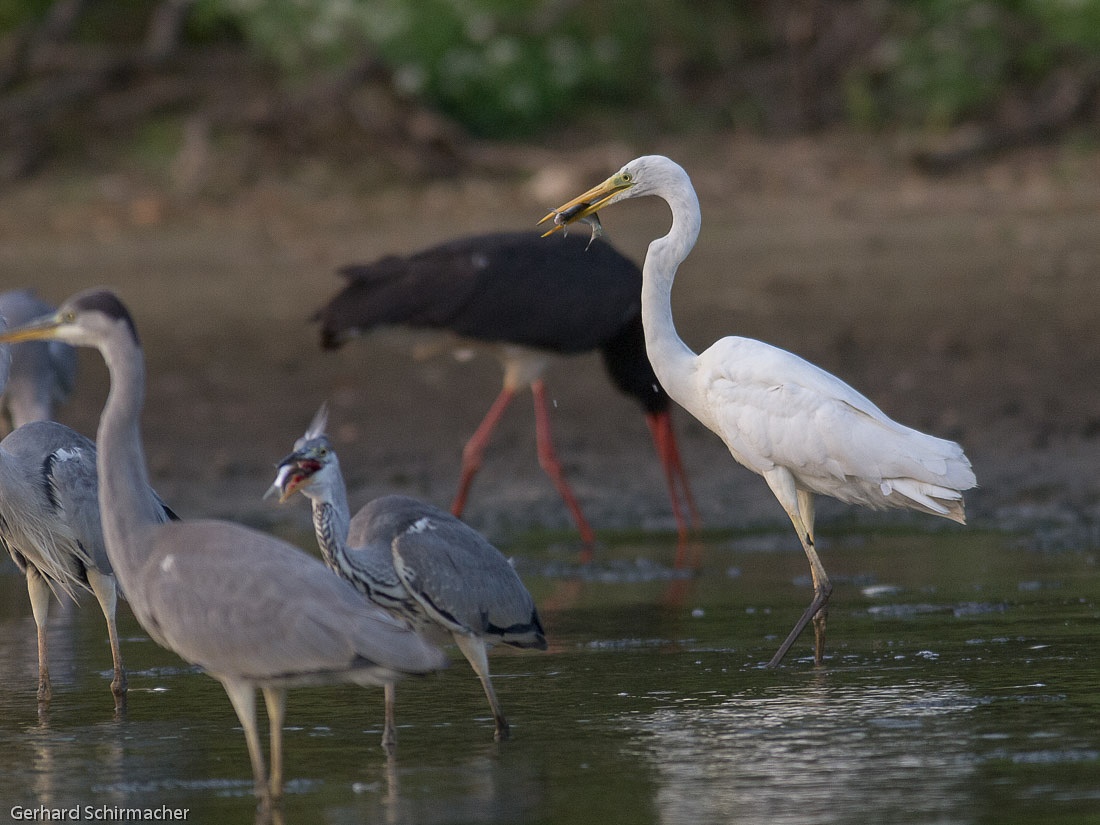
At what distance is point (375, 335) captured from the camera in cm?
991

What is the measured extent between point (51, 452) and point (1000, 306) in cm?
770

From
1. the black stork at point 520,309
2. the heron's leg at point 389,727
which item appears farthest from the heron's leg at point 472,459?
the heron's leg at point 389,727

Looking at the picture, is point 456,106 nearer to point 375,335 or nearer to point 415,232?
point 415,232

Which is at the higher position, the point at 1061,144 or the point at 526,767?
the point at 1061,144

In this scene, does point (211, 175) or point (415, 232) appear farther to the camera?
point (211, 175)

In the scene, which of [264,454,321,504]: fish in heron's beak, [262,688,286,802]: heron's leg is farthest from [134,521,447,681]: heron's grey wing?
[264,454,321,504]: fish in heron's beak

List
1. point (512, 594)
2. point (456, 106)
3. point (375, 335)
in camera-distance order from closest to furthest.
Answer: point (512, 594) < point (375, 335) < point (456, 106)

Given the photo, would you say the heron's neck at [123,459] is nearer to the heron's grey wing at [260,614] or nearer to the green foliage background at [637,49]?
the heron's grey wing at [260,614]

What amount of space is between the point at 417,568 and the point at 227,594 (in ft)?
2.62

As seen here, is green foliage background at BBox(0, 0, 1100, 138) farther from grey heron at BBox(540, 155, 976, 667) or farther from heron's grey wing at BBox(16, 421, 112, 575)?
heron's grey wing at BBox(16, 421, 112, 575)

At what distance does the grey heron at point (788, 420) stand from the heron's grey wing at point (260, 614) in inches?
82.3

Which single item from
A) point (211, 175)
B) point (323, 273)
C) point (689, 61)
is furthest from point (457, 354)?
point (689, 61)

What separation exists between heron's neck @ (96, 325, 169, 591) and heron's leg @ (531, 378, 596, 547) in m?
4.26

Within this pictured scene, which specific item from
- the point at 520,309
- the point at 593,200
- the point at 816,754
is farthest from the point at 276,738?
the point at 520,309
